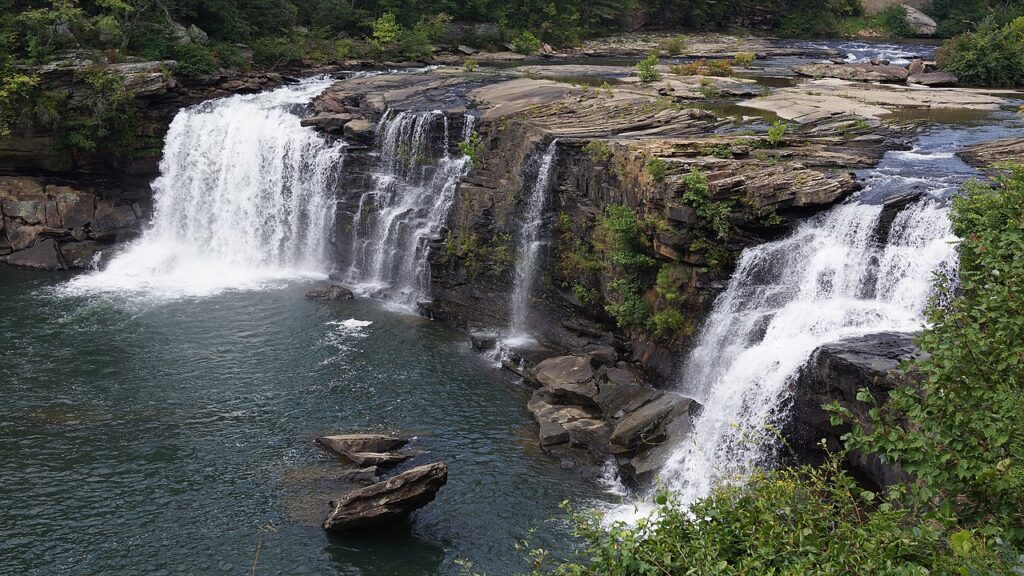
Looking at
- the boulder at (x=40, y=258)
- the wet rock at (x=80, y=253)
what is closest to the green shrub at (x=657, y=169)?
the wet rock at (x=80, y=253)

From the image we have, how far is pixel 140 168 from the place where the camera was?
130 feet

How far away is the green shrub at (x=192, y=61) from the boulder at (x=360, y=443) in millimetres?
26126

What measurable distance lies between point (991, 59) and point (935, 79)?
2.42 metres

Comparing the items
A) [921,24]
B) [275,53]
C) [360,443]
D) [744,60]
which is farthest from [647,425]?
[921,24]

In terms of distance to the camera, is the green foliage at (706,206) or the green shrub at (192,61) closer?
the green foliage at (706,206)

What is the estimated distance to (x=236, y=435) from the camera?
23188mm

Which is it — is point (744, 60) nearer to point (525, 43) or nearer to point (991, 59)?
point (991, 59)

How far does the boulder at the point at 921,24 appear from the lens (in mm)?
64750

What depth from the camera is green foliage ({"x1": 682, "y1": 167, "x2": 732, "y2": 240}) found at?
23203mm

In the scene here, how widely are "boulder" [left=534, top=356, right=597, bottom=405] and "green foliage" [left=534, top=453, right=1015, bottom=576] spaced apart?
12686 mm

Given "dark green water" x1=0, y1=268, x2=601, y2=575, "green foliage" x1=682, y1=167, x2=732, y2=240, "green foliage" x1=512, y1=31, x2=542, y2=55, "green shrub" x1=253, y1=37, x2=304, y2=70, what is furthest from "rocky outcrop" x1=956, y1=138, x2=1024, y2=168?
"green foliage" x1=512, y1=31, x2=542, y2=55

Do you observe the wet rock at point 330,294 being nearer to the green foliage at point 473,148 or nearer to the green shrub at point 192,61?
the green foliage at point 473,148

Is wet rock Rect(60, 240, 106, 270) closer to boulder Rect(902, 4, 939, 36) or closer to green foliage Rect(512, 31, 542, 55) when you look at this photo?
green foliage Rect(512, 31, 542, 55)

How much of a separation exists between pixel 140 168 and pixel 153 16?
31.7 feet
